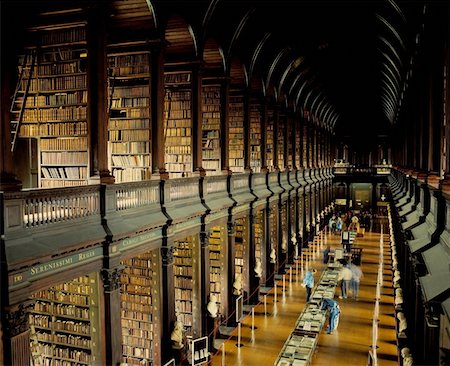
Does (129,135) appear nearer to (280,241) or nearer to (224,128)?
(224,128)

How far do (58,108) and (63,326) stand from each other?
152 inches

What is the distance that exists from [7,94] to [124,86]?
14.1 feet

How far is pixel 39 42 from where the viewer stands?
27.4ft

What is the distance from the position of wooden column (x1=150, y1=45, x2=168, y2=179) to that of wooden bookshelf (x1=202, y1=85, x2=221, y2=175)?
4089 mm

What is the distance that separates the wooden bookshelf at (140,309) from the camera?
905cm

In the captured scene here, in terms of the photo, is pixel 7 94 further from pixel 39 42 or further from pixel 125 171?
pixel 125 171

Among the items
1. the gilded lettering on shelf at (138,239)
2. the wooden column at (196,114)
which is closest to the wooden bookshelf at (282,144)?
the wooden column at (196,114)

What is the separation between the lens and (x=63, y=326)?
8.05 meters

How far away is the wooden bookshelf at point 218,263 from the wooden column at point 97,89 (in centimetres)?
575

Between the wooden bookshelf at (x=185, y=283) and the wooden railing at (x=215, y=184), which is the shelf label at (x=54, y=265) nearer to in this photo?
the wooden bookshelf at (x=185, y=283)

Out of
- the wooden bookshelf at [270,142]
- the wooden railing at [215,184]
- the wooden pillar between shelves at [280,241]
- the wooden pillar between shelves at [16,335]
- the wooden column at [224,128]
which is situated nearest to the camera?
the wooden pillar between shelves at [16,335]

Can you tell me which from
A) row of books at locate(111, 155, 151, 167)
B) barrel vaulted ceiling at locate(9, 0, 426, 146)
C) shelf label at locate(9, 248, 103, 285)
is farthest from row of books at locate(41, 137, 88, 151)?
barrel vaulted ceiling at locate(9, 0, 426, 146)

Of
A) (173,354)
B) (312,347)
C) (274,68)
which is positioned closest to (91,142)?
(173,354)

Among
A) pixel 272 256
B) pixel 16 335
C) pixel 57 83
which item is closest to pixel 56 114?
pixel 57 83
